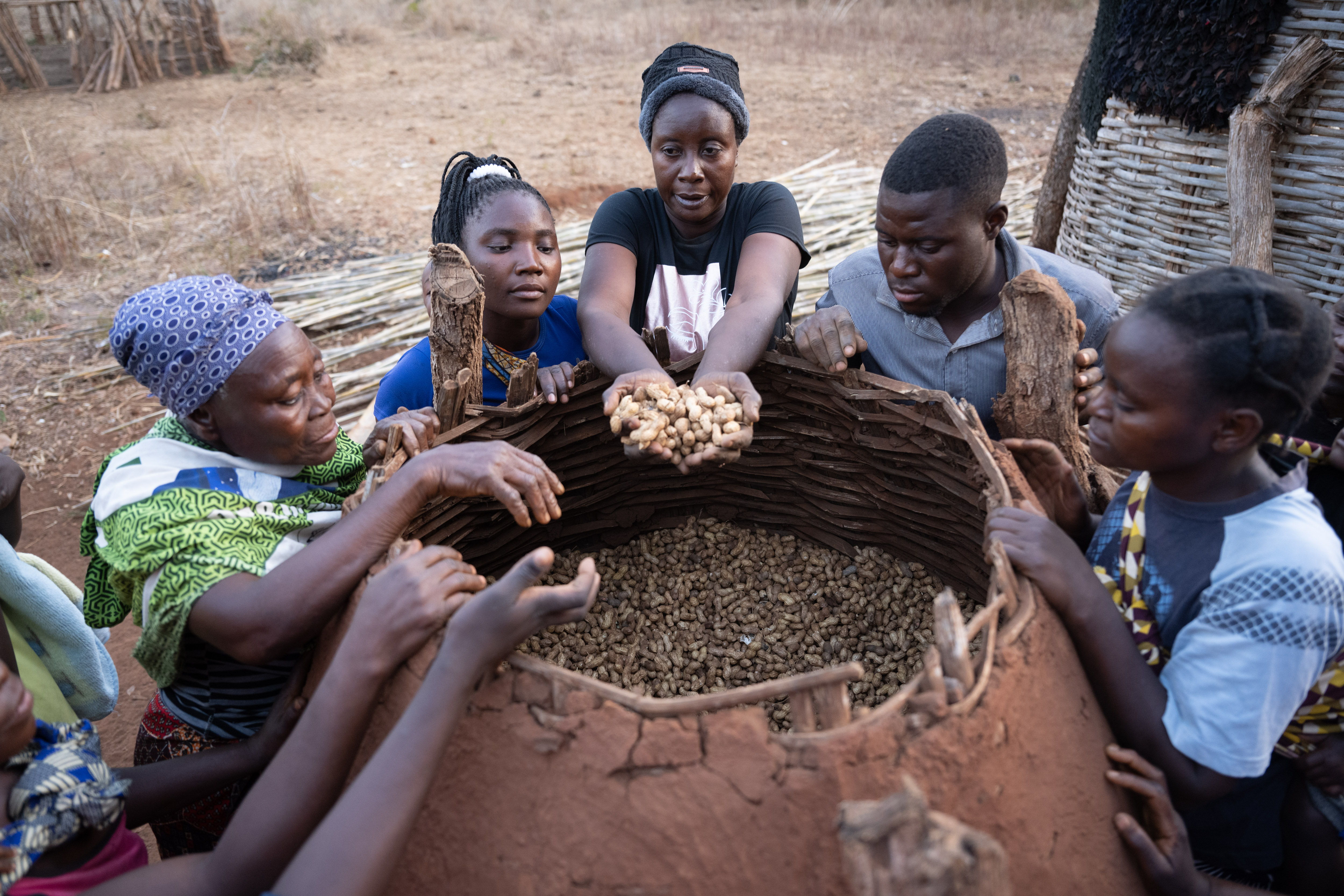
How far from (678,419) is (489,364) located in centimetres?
84

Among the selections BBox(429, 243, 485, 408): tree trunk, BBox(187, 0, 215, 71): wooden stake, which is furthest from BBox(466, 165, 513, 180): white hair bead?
BBox(187, 0, 215, 71): wooden stake

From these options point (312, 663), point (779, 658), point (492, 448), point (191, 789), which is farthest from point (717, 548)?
point (191, 789)

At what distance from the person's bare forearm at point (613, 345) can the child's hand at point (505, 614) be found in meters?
1.03

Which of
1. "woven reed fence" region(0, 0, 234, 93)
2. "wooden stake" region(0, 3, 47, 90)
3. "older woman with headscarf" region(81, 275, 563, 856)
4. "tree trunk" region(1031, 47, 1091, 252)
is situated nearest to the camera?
"older woman with headscarf" region(81, 275, 563, 856)

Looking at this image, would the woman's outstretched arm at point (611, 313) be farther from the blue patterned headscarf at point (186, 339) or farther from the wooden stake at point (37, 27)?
the wooden stake at point (37, 27)

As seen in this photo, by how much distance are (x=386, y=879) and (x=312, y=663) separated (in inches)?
20.2

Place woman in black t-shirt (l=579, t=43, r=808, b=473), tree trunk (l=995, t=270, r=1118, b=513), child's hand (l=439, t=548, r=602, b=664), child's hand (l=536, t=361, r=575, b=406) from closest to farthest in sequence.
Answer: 1. child's hand (l=439, t=548, r=602, b=664)
2. tree trunk (l=995, t=270, r=1118, b=513)
3. child's hand (l=536, t=361, r=575, b=406)
4. woman in black t-shirt (l=579, t=43, r=808, b=473)

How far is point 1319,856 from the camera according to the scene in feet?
5.22

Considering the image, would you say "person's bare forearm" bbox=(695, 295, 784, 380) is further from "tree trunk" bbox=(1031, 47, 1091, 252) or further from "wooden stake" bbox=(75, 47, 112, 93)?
"wooden stake" bbox=(75, 47, 112, 93)

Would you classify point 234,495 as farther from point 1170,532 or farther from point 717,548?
point 1170,532

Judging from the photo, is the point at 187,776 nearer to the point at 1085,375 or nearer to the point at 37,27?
the point at 1085,375

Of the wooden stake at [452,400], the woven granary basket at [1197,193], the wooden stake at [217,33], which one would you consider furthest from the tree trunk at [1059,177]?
the wooden stake at [217,33]

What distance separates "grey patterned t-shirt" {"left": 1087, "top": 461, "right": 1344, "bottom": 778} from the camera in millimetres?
1231

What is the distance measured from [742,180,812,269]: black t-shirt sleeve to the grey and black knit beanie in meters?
0.18
